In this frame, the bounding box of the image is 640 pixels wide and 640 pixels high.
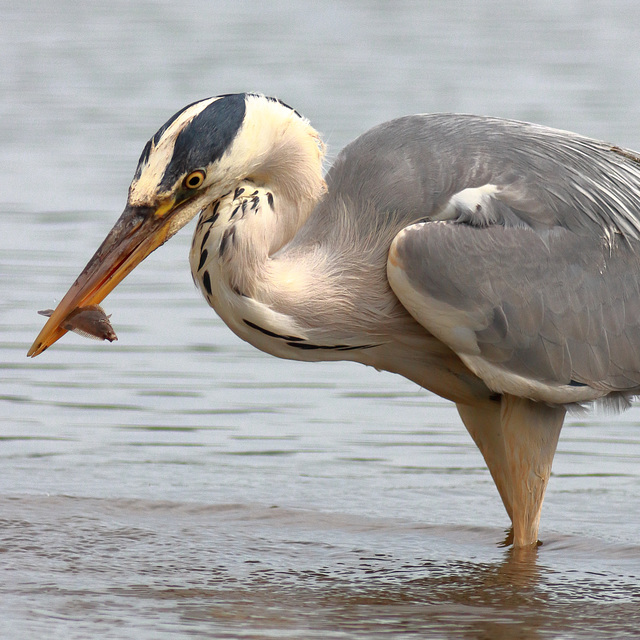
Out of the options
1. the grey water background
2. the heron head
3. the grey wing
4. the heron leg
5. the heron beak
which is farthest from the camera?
the heron leg

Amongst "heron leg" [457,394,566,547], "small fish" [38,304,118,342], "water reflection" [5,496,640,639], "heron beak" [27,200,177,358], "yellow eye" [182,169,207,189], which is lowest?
"water reflection" [5,496,640,639]

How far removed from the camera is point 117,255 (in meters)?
5.38

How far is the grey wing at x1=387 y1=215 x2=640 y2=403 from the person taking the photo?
566 cm

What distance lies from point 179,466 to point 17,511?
989 millimetres

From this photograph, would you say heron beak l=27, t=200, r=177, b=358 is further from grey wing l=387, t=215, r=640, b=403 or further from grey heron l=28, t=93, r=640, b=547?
grey wing l=387, t=215, r=640, b=403

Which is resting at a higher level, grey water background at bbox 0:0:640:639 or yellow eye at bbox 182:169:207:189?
yellow eye at bbox 182:169:207:189

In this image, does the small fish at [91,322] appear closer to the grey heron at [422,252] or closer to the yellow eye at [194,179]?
the grey heron at [422,252]

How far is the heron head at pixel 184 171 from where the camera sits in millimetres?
5234

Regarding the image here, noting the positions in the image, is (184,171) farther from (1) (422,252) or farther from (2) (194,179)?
(1) (422,252)

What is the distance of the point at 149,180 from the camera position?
5.23 meters

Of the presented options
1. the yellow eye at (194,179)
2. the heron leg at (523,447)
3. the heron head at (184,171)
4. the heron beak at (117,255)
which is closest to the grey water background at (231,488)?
the heron leg at (523,447)

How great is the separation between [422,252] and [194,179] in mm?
951

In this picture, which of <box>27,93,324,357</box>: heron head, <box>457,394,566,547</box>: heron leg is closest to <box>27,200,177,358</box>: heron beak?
<box>27,93,324,357</box>: heron head

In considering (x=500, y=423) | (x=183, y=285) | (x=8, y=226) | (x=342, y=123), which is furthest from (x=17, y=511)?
(x=342, y=123)
